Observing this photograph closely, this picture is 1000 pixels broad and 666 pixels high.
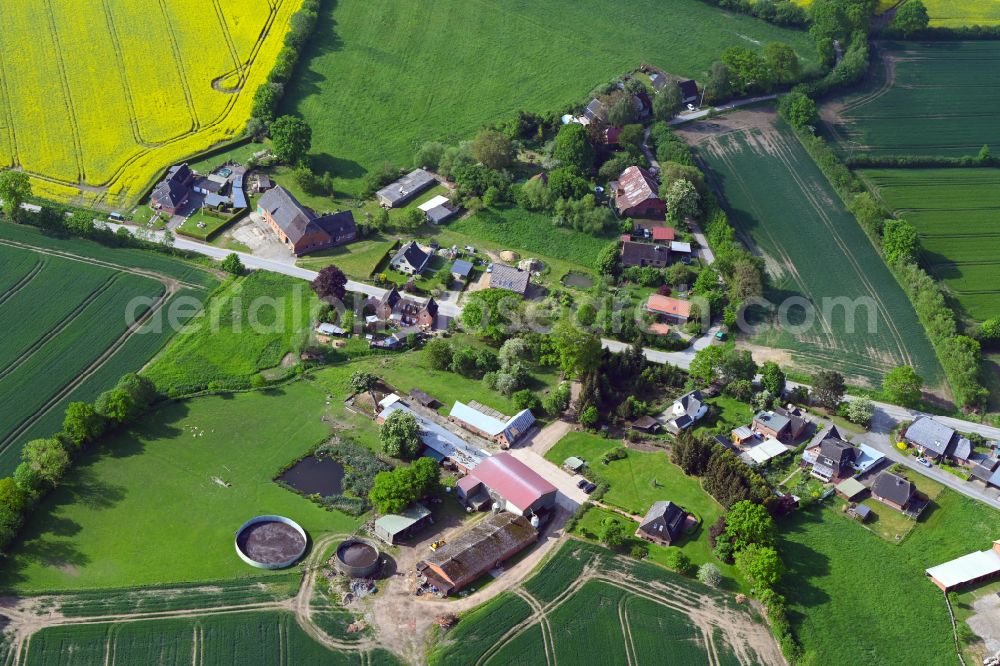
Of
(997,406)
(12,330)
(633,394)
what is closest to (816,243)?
(997,406)

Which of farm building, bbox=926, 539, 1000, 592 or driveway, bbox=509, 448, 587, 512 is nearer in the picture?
farm building, bbox=926, 539, 1000, 592

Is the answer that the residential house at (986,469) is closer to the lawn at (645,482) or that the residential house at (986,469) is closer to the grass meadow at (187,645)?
the lawn at (645,482)

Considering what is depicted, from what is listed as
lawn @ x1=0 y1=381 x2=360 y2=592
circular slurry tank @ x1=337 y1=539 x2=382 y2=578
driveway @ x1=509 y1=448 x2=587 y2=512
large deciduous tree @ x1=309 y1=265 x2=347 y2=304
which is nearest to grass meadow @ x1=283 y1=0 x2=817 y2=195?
large deciduous tree @ x1=309 y1=265 x2=347 y2=304

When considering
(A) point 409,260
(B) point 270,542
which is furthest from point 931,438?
(B) point 270,542

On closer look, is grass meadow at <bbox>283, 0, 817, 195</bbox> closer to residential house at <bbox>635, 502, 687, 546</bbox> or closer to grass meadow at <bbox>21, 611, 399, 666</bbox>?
residential house at <bbox>635, 502, 687, 546</bbox>

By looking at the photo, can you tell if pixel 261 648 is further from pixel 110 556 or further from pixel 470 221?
pixel 470 221

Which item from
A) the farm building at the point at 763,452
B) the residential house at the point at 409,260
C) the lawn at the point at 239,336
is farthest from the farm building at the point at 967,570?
the lawn at the point at 239,336

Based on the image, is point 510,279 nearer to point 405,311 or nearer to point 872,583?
point 405,311
